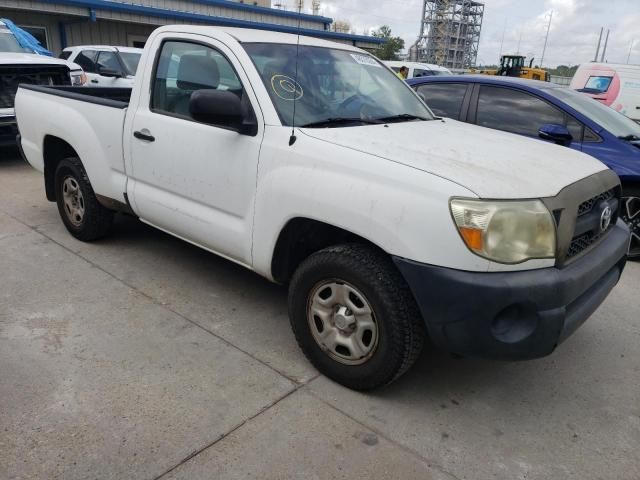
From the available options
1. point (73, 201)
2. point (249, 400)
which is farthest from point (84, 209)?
point (249, 400)

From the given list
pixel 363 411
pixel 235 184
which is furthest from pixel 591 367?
pixel 235 184

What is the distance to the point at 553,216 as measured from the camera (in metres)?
2.45

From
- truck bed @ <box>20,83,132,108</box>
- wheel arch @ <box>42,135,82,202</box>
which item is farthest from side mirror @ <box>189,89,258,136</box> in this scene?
wheel arch @ <box>42,135,82,202</box>

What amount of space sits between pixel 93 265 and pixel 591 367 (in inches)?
145

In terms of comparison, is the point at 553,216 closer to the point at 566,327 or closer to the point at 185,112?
the point at 566,327

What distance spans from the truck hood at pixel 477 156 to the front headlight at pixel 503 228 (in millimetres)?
62

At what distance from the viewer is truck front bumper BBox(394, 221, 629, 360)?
2.35 meters

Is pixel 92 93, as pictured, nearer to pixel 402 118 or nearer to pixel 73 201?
pixel 73 201

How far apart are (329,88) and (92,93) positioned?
299 centimetres

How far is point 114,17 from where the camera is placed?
1681 centimetres

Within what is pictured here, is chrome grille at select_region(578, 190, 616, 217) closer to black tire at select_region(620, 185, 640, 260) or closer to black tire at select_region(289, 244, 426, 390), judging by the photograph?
black tire at select_region(289, 244, 426, 390)

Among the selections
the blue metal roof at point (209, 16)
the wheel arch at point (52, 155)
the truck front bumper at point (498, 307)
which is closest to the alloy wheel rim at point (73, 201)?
the wheel arch at point (52, 155)

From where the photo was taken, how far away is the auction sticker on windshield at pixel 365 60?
395cm

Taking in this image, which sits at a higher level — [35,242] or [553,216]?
[553,216]
